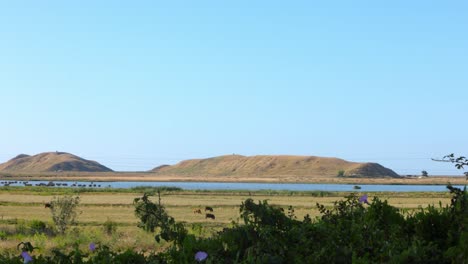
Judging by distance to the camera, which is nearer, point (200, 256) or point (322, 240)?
point (200, 256)

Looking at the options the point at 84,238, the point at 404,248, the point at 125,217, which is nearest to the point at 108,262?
the point at 404,248

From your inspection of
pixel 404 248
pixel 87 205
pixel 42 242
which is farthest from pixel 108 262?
pixel 87 205

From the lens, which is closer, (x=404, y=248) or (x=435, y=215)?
(x=404, y=248)

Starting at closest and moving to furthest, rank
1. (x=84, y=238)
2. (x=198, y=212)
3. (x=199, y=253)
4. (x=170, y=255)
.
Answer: (x=199, y=253) → (x=170, y=255) → (x=84, y=238) → (x=198, y=212)

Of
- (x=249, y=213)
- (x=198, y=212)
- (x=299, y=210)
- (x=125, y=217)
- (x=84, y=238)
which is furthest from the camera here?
(x=299, y=210)

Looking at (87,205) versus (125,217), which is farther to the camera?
(87,205)

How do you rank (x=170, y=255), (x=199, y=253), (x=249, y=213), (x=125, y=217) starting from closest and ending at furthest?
(x=199, y=253) < (x=170, y=255) < (x=249, y=213) < (x=125, y=217)

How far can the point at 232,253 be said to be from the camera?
5250 millimetres

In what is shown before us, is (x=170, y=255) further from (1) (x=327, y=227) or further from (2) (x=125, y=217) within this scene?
(2) (x=125, y=217)

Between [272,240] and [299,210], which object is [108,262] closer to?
[272,240]

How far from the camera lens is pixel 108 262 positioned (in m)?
4.82

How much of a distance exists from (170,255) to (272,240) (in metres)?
0.81

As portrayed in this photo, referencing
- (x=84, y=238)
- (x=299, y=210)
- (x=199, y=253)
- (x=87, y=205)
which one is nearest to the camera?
(x=199, y=253)

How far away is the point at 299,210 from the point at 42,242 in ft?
104
